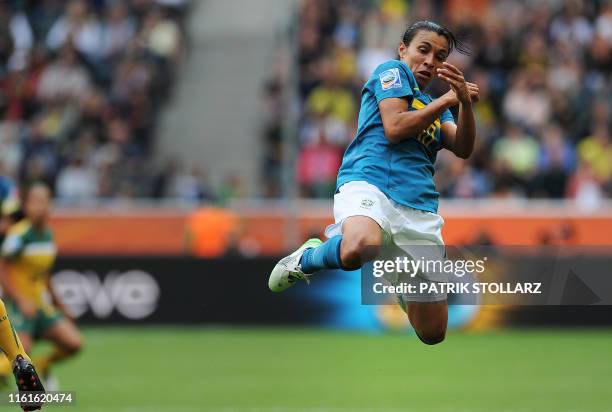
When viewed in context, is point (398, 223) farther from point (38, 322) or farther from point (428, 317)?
point (38, 322)

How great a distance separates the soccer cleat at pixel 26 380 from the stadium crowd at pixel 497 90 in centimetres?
1116

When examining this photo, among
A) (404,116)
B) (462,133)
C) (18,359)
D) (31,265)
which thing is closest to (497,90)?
(31,265)

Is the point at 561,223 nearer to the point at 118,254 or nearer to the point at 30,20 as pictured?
the point at 118,254

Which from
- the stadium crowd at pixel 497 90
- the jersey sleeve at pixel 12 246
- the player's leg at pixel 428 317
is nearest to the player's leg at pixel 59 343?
the jersey sleeve at pixel 12 246

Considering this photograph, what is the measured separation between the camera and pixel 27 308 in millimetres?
12453

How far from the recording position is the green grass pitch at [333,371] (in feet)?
39.3

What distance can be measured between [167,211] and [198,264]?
1.48 metres

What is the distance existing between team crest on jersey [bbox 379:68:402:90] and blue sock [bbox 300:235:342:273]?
3.18 feet

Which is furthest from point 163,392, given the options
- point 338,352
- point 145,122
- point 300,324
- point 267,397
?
point 145,122

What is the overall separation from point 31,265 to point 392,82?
18.4 feet

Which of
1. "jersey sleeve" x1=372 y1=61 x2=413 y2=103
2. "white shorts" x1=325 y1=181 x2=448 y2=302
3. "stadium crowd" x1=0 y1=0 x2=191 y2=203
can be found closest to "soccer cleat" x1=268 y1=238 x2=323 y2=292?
"white shorts" x1=325 y1=181 x2=448 y2=302

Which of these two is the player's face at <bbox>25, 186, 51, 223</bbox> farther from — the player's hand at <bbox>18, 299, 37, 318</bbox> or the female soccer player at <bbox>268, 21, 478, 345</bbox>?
the female soccer player at <bbox>268, 21, 478, 345</bbox>

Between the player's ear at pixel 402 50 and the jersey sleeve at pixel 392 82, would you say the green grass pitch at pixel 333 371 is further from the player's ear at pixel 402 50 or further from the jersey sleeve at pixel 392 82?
the jersey sleeve at pixel 392 82

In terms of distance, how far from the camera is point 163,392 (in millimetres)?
12727
